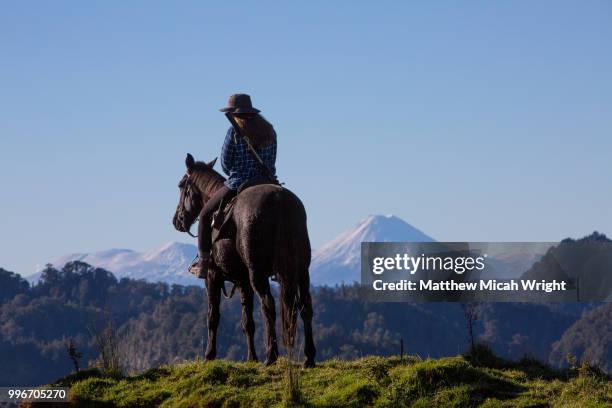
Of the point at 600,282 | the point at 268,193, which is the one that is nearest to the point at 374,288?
the point at 268,193

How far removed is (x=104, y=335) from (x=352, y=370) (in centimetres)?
456

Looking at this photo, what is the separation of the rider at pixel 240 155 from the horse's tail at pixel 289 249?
1412mm

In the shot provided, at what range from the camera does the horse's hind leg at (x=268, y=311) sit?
19.6 meters

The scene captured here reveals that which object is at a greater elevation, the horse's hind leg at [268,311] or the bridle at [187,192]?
the bridle at [187,192]

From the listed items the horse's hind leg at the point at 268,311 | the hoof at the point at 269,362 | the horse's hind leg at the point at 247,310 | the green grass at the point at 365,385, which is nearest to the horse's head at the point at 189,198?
the horse's hind leg at the point at 247,310

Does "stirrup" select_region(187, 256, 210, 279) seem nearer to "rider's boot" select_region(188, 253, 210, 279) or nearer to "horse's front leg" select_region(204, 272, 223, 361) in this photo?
"rider's boot" select_region(188, 253, 210, 279)

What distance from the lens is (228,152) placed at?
21094 millimetres

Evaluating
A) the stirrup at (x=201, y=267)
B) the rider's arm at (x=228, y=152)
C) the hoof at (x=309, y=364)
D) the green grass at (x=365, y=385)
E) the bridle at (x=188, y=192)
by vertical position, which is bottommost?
the green grass at (x=365, y=385)

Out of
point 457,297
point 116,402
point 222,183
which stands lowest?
point 116,402

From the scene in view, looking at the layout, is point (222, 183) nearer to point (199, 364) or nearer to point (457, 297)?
point (199, 364)

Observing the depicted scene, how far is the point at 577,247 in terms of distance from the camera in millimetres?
33312

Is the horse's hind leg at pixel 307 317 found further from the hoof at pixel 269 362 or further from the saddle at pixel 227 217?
the saddle at pixel 227 217

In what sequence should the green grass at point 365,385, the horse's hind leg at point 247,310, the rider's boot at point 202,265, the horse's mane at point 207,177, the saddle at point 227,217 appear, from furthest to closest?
the horse's mane at point 207,177 → the rider's boot at point 202,265 → the horse's hind leg at point 247,310 → the saddle at point 227,217 → the green grass at point 365,385

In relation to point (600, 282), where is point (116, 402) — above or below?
below
